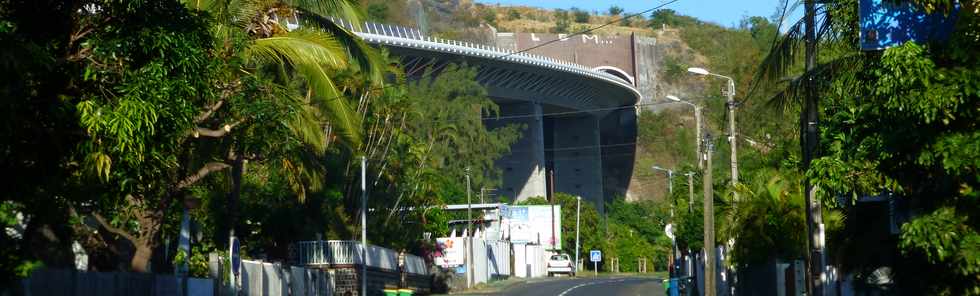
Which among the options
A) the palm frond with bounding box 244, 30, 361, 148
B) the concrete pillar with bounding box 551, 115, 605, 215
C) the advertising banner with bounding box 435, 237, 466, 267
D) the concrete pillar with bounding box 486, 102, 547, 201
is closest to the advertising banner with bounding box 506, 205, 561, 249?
the concrete pillar with bounding box 486, 102, 547, 201

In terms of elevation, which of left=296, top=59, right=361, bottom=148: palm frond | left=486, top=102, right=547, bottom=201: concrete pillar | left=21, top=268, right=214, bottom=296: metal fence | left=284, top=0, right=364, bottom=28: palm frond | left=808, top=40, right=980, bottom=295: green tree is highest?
left=486, top=102, right=547, bottom=201: concrete pillar

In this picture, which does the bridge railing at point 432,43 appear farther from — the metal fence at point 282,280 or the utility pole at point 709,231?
the utility pole at point 709,231

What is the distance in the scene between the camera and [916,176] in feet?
43.1

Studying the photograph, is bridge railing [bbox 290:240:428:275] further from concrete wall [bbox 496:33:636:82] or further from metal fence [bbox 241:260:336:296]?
concrete wall [bbox 496:33:636:82]

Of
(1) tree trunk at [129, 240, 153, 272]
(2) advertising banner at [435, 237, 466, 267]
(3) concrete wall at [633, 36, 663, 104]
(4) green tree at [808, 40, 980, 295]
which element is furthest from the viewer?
(3) concrete wall at [633, 36, 663, 104]

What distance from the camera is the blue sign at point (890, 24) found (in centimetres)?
1326

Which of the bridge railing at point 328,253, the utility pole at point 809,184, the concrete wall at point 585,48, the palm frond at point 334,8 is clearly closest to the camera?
the utility pole at point 809,184

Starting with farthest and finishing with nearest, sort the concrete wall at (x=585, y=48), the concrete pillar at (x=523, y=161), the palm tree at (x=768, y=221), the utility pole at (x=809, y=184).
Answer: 1. the concrete wall at (x=585, y=48)
2. the concrete pillar at (x=523, y=161)
3. the palm tree at (x=768, y=221)
4. the utility pole at (x=809, y=184)

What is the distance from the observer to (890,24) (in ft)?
43.6

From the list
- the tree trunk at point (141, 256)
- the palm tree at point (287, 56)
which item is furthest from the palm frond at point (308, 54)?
the tree trunk at point (141, 256)

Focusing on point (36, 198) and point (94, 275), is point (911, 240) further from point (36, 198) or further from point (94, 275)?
point (94, 275)

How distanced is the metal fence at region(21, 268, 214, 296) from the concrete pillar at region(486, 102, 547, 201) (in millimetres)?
78771

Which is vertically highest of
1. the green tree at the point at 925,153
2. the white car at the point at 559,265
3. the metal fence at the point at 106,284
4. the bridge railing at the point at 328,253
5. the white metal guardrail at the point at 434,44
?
the white metal guardrail at the point at 434,44

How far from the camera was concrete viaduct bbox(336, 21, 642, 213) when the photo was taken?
7900cm
